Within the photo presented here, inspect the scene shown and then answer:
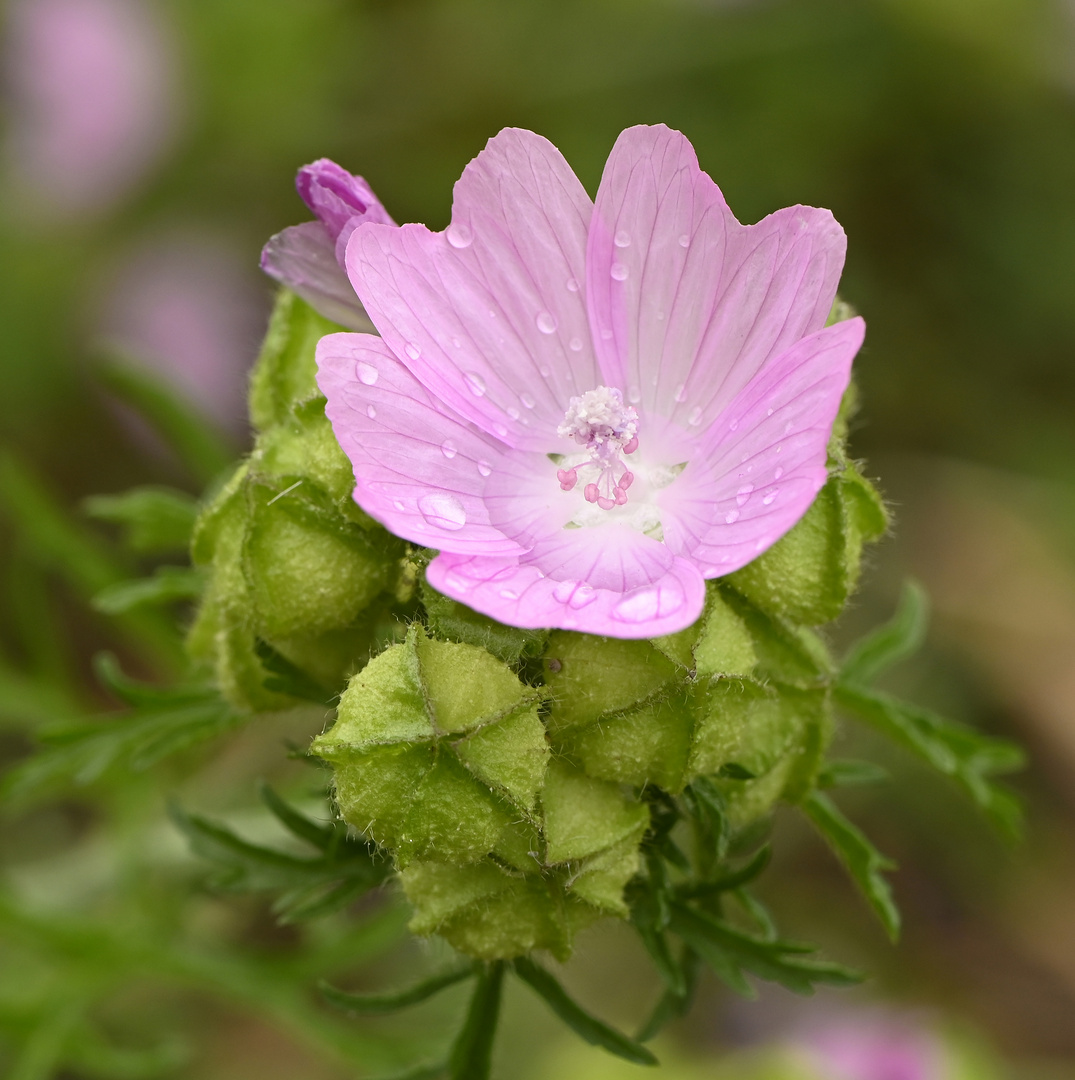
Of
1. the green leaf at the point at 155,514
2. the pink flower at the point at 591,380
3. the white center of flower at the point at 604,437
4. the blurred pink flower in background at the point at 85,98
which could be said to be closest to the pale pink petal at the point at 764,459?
the pink flower at the point at 591,380

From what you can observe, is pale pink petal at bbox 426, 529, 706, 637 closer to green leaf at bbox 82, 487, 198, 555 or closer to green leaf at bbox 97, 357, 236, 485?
green leaf at bbox 82, 487, 198, 555

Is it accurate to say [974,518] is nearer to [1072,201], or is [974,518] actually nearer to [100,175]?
[1072,201]

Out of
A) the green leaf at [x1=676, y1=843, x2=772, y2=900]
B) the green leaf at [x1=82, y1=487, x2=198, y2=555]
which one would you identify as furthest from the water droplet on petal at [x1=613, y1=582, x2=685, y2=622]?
the green leaf at [x1=82, y1=487, x2=198, y2=555]

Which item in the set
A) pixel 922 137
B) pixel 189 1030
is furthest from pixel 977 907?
pixel 922 137

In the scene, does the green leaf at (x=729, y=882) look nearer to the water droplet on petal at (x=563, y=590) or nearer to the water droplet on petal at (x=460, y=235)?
the water droplet on petal at (x=563, y=590)

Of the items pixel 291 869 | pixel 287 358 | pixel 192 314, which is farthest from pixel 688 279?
pixel 192 314

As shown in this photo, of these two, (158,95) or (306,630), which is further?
(158,95)
